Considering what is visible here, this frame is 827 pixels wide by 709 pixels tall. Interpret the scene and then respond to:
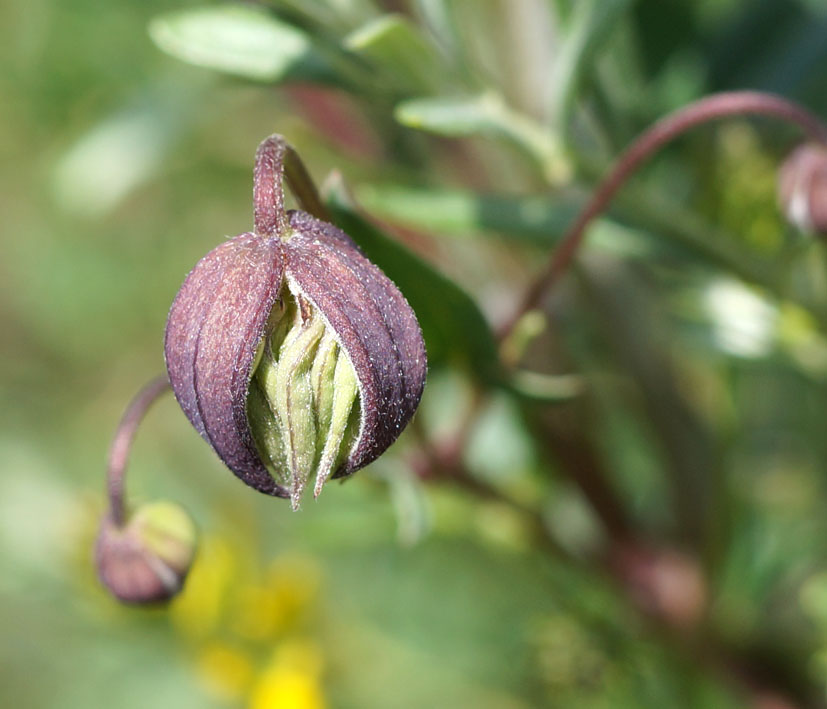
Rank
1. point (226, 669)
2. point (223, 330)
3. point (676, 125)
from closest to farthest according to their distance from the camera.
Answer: point (223, 330) → point (676, 125) → point (226, 669)

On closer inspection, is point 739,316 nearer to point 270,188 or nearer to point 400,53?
point 400,53

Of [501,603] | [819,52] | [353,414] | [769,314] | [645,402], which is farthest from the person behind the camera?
[501,603]

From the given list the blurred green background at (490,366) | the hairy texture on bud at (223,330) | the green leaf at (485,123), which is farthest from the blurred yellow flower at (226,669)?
the hairy texture on bud at (223,330)

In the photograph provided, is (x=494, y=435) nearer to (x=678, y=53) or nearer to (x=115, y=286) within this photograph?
(x=678, y=53)

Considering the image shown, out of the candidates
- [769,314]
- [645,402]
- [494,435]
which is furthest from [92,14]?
[769,314]

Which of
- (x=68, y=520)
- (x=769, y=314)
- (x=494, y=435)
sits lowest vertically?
(x=68, y=520)

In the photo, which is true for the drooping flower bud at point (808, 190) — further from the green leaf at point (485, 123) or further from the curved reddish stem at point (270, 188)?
the curved reddish stem at point (270, 188)

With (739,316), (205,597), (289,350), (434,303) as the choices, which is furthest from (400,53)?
(205,597)
